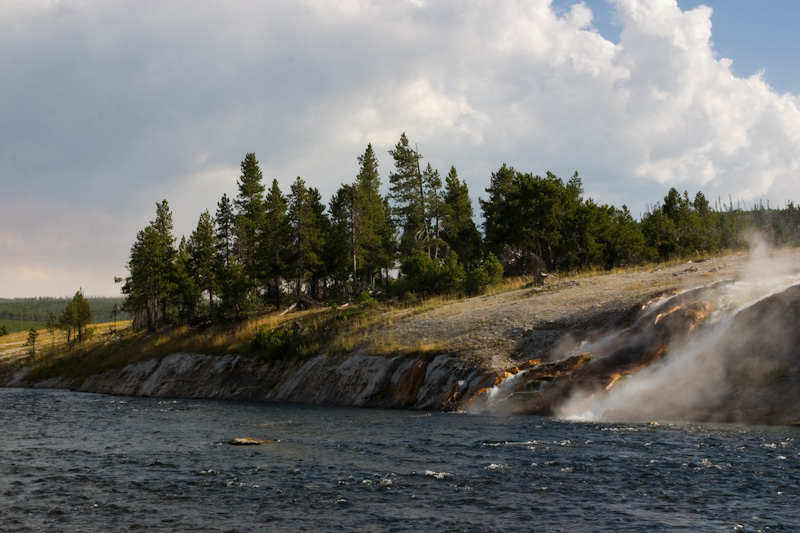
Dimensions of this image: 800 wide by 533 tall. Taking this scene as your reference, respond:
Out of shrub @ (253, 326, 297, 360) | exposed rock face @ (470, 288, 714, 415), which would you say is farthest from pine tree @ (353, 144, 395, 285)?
exposed rock face @ (470, 288, 714, 415)

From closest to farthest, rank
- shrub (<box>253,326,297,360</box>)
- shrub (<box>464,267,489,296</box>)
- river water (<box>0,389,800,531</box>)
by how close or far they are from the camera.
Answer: river water (<box>0,389,800,531</box>)
shrub (<box>253,326,297,360</box>)
shrub (<box>464,267,489,296</box>)

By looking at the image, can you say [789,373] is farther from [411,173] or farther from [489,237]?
[411,173]

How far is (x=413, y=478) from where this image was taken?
16062 millimetres

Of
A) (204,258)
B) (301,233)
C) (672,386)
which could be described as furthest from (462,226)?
(672,386)

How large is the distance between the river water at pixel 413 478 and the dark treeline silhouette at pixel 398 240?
105 feet

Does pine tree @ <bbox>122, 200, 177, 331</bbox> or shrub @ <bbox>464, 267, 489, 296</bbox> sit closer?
shrub @ <bbox>464, 267, 489, 296</bbox>

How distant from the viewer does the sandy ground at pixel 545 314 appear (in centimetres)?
3394

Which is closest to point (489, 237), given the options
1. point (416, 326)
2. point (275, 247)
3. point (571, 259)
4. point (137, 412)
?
point (571, 259)

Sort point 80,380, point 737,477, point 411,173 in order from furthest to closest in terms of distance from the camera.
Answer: point 411,173
point 80,380
point 737,477

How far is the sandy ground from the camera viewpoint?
111ft

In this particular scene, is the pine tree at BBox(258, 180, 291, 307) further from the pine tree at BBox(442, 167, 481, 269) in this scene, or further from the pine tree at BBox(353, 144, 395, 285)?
the pine tree at BBox(442, 167, 481, 269)

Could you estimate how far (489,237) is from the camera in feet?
222

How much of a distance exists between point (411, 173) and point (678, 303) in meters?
42.9

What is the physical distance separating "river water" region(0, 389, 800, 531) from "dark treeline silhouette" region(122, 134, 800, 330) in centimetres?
3206
